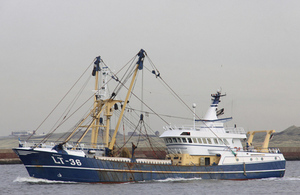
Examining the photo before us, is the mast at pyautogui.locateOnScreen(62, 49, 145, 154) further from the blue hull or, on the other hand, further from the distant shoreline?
the distant shoreline

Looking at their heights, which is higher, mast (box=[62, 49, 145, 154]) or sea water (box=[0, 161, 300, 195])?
mast (box=[62, 49, 145, 154])

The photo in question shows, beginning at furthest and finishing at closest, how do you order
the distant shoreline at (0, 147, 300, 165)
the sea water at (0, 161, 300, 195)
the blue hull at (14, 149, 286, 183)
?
the distant shoreline at (0, 147, 300, 165) → the blue hull at (14, 149, 286, 183) → the sea water at (0, 161, 300, 195)

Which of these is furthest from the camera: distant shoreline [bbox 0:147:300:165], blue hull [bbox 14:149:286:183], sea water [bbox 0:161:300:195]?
distant shoreline [bbox 0:147:300:165]

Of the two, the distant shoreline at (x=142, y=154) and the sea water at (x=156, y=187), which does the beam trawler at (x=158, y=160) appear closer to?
the sea water at (x=156, y=187)

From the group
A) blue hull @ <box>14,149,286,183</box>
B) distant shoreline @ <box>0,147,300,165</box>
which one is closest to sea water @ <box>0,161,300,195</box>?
blue hull @ <box>14,149,286,183</box>

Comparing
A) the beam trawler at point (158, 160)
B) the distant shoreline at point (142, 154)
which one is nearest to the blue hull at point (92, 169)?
the beam trawler at point (158, 160)

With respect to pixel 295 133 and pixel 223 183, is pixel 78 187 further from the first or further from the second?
pixel 295 133

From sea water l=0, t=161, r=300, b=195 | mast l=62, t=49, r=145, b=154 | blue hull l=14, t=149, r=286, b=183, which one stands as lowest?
sea water l=0, t=161, r=300, b=195

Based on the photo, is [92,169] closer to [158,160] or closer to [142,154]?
[158,160]

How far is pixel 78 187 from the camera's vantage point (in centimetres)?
3416

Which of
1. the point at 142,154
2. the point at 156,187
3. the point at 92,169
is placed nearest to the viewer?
the point at 156,187

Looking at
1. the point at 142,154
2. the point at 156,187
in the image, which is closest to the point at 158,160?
the point at 156,187

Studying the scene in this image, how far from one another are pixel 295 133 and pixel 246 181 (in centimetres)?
9407

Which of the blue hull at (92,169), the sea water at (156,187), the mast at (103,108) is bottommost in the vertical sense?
the sea water at (156,187)
